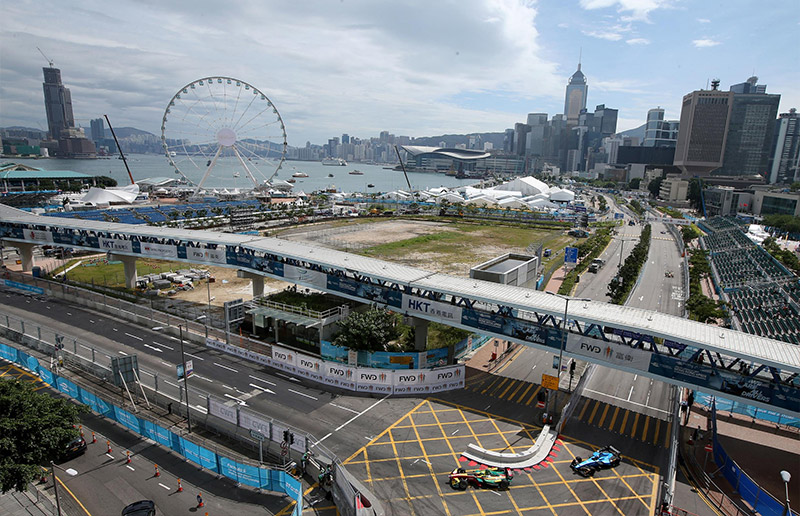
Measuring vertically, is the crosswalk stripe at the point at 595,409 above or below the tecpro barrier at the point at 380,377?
below

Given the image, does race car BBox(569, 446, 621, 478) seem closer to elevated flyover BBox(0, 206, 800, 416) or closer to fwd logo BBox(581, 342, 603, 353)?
elevated flyover BBox(0, 206, 800, 416)

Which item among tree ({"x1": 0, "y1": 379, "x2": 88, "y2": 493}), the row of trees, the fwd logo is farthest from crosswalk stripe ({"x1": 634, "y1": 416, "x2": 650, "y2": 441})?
tree ({"x1": 0, "y1": 379, "x2": 88, "y2": 493})

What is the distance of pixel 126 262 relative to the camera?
46438mm

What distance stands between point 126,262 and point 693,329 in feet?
164

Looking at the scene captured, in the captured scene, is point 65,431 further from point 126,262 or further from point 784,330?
point 784,330

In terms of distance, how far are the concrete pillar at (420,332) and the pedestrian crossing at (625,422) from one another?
35.4 feet

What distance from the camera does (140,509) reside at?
55.6ft

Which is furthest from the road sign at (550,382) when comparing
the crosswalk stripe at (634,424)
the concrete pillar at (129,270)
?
the concrete pillar at (129,270)

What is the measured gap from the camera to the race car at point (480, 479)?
63.2 feet

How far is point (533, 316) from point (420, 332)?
313 inches

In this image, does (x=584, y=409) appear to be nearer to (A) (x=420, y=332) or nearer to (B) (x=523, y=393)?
(B) (x=523, y=393)

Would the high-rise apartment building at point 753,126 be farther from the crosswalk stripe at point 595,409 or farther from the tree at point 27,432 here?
the tree at point 27,432

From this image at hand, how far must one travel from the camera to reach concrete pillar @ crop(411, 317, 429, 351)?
3144 cm

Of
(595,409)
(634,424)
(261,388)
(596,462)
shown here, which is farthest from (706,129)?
(261,388)
